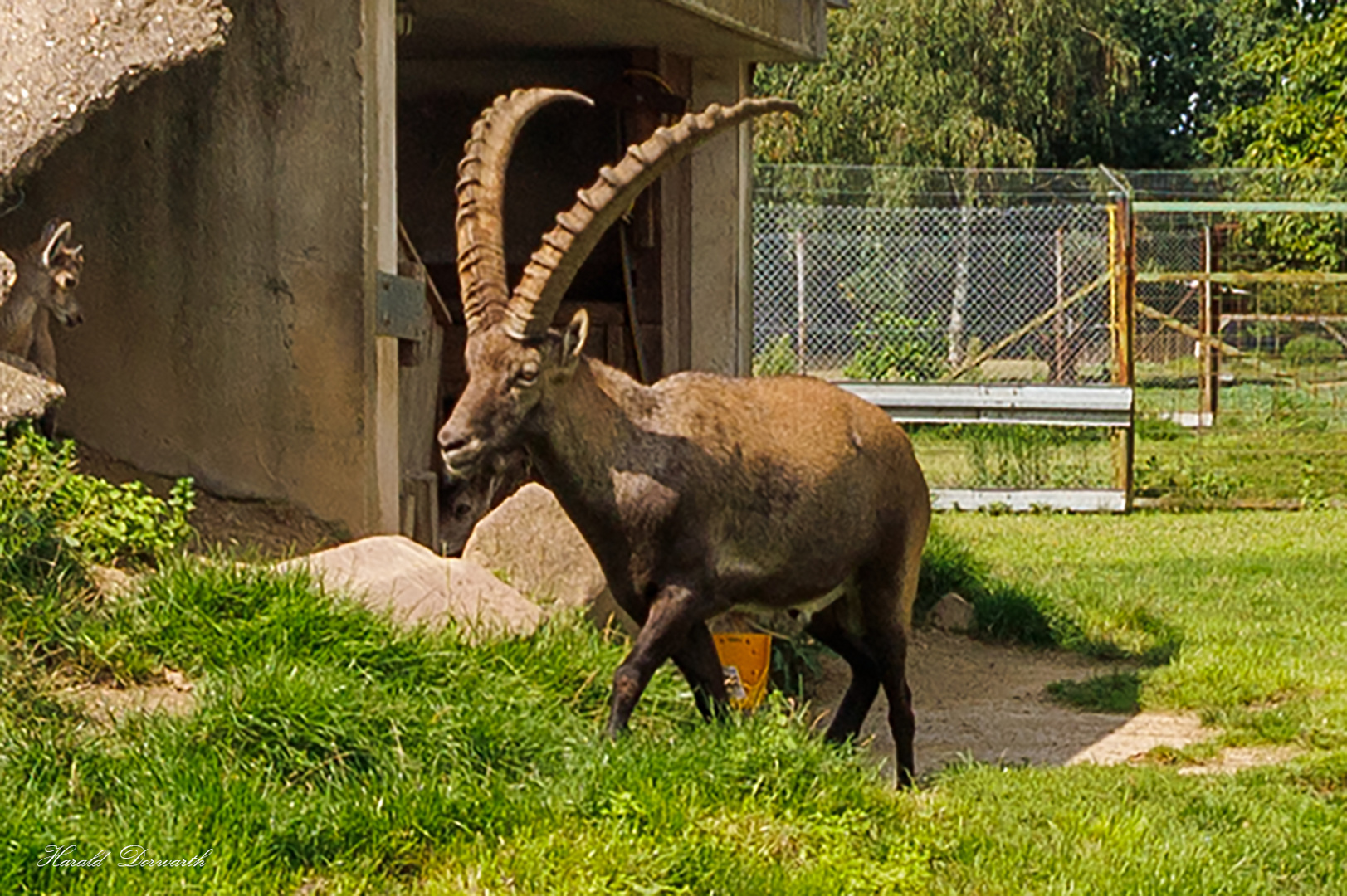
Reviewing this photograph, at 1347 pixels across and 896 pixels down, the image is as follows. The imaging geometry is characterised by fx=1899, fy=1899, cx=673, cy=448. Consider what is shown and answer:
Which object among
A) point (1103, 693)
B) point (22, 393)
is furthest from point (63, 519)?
point (1103, 693)

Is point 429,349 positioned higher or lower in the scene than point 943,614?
higher

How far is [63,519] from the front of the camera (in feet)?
21.4

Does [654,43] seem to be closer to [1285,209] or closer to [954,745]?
[954,745]

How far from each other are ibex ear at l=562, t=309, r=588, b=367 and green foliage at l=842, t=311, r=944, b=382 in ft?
43.1

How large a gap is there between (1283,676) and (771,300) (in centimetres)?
1146

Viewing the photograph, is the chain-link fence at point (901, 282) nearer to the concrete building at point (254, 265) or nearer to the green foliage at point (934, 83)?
the green foliage at point (934, 83)

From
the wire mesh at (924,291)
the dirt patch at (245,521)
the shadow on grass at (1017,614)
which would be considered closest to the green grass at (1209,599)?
the shadow on grass at (1017,614)

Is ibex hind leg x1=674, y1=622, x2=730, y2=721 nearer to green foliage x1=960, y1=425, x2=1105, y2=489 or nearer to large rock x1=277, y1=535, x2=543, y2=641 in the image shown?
large rock x1=277, y1=535, x2=543, y2=641

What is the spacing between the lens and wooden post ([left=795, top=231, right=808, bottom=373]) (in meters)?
18.8

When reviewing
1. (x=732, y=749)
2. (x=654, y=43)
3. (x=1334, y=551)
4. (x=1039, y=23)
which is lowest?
(x=1334, y=551)

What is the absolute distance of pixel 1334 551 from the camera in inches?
526

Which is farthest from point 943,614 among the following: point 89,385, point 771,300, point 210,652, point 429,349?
point 771,300

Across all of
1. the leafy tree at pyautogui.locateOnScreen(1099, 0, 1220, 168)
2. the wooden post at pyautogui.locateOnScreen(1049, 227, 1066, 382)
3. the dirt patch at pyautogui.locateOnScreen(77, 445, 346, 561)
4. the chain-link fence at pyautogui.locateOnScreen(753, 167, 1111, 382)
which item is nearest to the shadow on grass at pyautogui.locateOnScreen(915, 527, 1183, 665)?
the dirt patch at pyautogui.locateOnScreen(77, 445, 346, 561)

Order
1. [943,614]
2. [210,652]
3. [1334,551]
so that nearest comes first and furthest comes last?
[210,652], [943,614], [1334,551]
